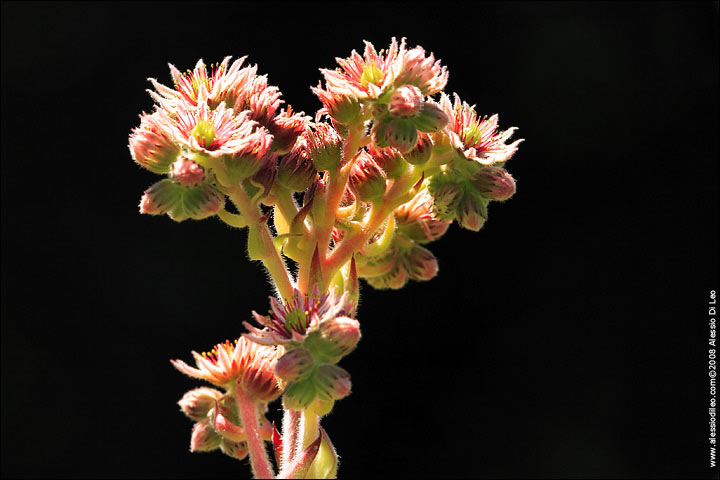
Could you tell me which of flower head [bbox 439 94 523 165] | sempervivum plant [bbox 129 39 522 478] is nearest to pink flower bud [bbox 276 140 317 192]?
sempervivum plant [bbox 129 39 522 478]

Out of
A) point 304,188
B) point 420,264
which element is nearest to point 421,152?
point 304,188

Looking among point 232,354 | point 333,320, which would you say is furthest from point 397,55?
point 232,354

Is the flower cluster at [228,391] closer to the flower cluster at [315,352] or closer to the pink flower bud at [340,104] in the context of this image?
the flower cluster at [315,352]

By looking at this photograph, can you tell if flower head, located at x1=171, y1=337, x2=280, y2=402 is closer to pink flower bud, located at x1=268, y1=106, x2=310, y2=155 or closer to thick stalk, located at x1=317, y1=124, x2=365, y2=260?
thick stalk, located at x1=317, y1=124, x2=365, y2=260

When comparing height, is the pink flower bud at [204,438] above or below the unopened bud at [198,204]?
below

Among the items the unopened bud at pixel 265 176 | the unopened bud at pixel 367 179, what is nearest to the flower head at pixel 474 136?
the unopened bud at pixel 367 179

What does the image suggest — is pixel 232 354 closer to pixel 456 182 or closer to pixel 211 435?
pixel 211 435

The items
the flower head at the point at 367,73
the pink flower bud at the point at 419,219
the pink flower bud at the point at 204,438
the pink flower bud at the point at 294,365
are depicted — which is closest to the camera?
the pink flower bud at the point at 294,365
